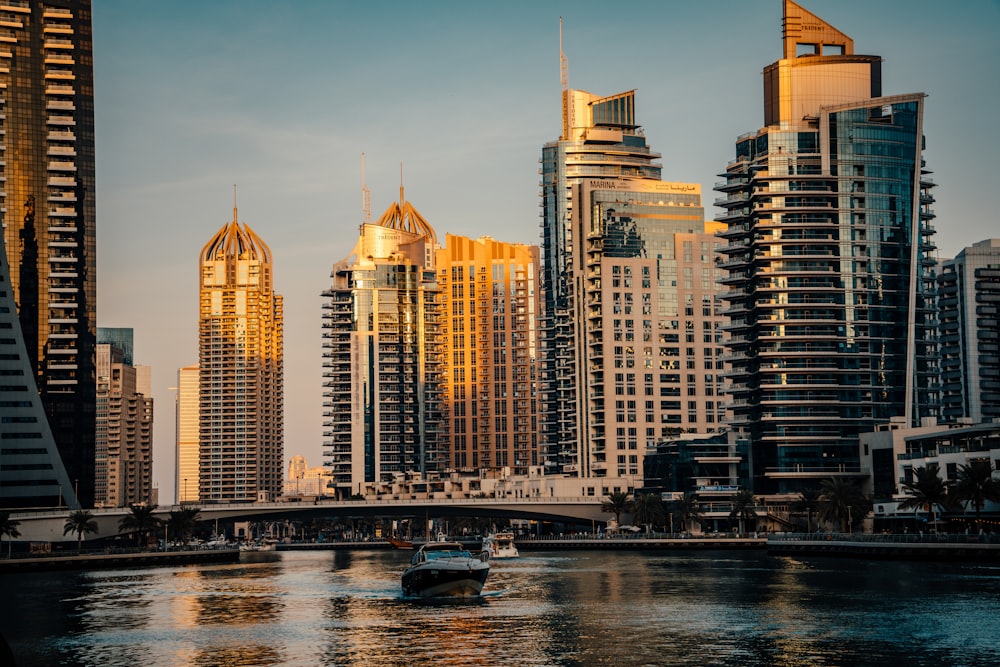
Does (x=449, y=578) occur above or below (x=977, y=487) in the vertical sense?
below

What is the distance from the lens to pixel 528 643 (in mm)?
88500

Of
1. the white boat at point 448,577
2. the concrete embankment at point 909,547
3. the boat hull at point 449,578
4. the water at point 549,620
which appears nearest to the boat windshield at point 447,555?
the white boat at point 448,577

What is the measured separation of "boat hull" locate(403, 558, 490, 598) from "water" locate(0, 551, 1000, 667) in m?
1.75

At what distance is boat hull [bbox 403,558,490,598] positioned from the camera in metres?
123

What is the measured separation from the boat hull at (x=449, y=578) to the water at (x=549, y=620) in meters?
1.75

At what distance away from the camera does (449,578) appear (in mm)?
123000

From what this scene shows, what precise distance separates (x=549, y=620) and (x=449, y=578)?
69.6ft

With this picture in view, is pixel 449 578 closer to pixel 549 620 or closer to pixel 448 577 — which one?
pixel 448 577

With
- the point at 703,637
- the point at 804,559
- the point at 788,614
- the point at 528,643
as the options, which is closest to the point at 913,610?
the point at 788,614

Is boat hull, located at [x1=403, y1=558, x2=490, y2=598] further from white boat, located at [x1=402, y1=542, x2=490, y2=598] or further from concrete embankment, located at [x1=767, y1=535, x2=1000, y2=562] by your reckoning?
concrete embankment, located at [x1=767, y1=535, x2=1000, y2=562]

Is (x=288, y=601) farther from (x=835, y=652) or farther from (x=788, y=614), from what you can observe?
(x=835, y=652)

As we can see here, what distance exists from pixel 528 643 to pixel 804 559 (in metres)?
106

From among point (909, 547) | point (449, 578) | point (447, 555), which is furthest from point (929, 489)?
point (449, 578)

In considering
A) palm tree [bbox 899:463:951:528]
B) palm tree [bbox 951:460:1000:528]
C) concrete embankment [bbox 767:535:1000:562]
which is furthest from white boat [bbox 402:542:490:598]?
palm tree [bbox 899:463:951:528]
